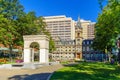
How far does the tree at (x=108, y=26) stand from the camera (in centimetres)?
3191

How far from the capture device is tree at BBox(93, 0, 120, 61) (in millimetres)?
31906

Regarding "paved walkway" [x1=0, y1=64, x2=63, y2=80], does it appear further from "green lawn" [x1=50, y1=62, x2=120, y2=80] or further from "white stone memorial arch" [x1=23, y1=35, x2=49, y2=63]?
"white stone memorial arch" [x1=23, y1=35, x2=49, y2=63]

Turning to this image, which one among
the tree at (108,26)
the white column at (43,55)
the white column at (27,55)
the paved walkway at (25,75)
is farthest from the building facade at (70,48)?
the paved walkway at (25,75)

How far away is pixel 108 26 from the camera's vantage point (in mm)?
49344

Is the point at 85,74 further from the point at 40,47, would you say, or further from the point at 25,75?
the point at 40,47

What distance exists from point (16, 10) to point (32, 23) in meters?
5.33

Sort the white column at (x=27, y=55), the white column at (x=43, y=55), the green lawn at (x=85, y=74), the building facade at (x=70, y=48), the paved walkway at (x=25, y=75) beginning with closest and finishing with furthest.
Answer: the green lawn at (x=85, y=74) → the paved walkway at (x=25, y=75) → the white column at (x=43, y=55) → the white column at (x=27, y=55) → the building facade at (x=70, y=48)

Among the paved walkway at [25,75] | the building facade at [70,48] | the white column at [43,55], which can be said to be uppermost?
the building facade at [70,48]

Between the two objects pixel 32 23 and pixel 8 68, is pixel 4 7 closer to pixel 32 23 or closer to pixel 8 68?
pixel 32 23

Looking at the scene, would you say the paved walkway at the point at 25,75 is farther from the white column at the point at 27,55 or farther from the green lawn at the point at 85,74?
the white column at the point at 27,55

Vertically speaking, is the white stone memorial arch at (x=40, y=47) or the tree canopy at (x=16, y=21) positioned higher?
the tree canopy at (x=16, y=21)

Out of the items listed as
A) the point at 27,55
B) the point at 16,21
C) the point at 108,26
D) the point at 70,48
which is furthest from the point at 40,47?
the point at 70,48

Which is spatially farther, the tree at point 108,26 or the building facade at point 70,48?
the building facade at point 70,48

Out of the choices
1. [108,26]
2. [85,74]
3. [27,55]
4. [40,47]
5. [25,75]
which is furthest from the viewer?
[108,26]
